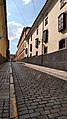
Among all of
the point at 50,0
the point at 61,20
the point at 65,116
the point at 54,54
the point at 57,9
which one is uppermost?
the point at 50,0

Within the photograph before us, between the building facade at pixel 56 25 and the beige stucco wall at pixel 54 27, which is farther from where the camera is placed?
the beige stucco wall at pixel 54 27

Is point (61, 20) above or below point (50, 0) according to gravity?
below

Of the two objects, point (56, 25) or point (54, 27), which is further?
point (54, 27)

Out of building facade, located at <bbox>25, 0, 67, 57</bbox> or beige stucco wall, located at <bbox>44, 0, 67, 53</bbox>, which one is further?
beige stucco wall, located at <bbox>44, 0, 67, 53</bbox>

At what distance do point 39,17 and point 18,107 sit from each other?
2664 cm

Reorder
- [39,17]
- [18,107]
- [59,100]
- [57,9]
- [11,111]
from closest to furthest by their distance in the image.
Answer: [11,111] → [18,107] → [59,100] → [57,9] → [39,17]

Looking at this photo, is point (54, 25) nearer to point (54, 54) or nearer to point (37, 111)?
point (54, 54)

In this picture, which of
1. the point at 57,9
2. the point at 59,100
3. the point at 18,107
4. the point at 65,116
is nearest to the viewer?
the point at 65,116

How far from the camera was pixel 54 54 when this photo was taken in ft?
59.5

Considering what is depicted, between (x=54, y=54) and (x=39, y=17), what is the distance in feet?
42.7

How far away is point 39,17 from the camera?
2959 cm

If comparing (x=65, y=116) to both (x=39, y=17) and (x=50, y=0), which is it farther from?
(x=39, y=17)

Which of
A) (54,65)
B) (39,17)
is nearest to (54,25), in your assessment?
(54,65)

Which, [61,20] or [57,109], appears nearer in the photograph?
[57,109]
